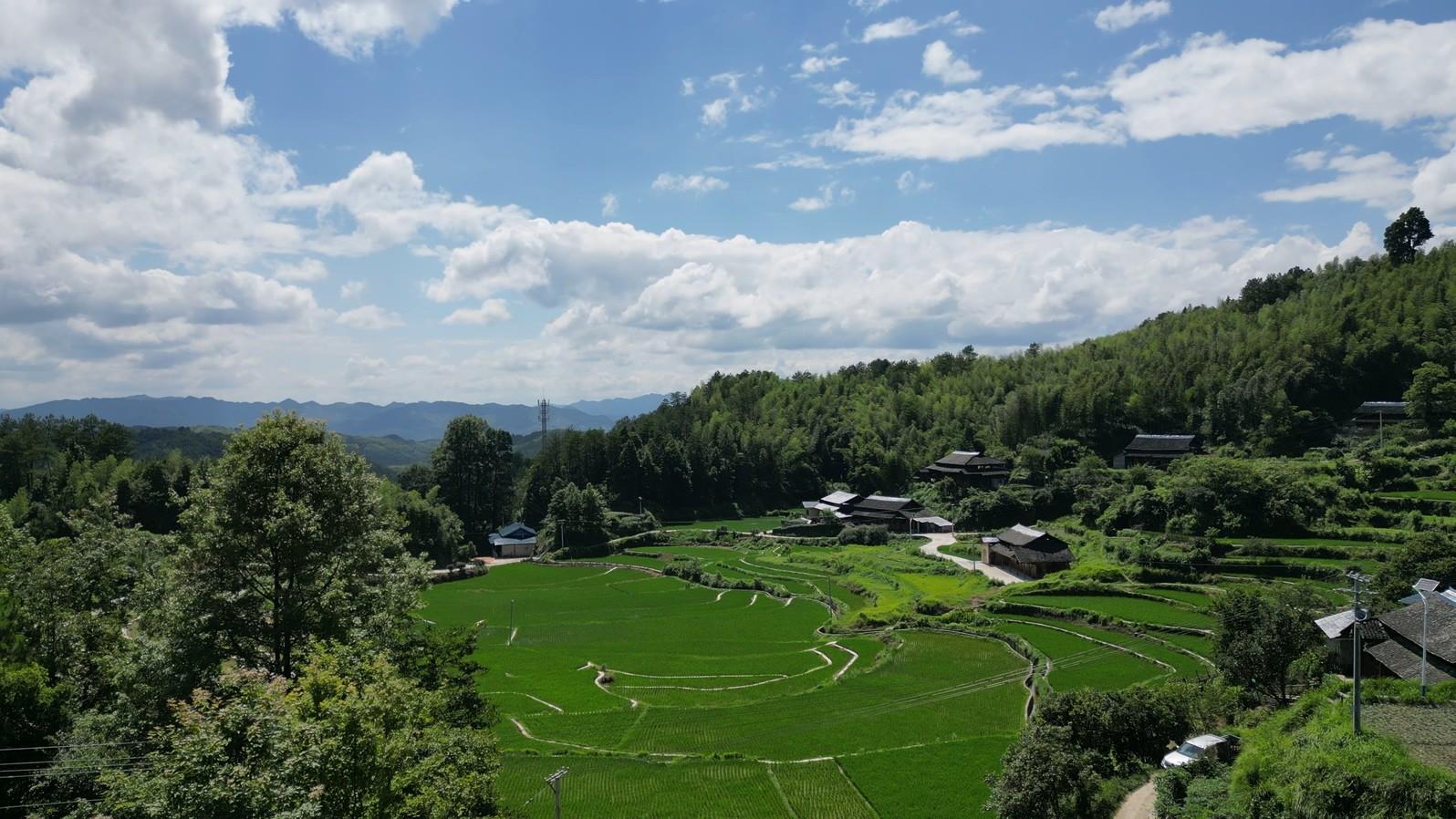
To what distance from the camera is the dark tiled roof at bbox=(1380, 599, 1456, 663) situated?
24500 mm

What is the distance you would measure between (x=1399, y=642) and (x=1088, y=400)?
6693 cm

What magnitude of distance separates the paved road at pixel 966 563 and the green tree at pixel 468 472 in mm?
46994

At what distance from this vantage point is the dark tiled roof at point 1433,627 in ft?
80.4

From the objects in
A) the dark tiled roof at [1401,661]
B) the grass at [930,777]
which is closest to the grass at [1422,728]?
the dark tiled roof at [1401,661]

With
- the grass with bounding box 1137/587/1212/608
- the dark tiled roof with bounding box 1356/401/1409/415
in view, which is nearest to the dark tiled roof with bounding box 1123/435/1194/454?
the dark tiled roof with bounding box 1356/401/1409/415

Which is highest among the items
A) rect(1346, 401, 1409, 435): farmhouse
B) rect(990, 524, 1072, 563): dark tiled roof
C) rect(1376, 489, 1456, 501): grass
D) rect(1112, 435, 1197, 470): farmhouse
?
rect(1346, 401, 1409, 435): farmhouse

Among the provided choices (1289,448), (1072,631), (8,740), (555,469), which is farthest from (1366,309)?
(8,740)

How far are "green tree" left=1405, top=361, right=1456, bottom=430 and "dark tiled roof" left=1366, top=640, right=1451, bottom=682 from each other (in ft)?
181

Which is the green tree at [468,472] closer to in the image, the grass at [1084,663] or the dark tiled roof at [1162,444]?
the grass at [1084,663]

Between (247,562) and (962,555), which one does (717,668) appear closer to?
(247,562)

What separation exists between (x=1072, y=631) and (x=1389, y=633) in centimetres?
1532

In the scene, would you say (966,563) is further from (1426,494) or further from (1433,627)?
(1433,627)

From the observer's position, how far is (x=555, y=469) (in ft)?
326

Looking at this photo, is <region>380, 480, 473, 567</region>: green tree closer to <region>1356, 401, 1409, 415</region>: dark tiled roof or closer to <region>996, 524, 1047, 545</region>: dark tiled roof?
<region>996, 524, 1047, 545</region>: dark tiled roof
